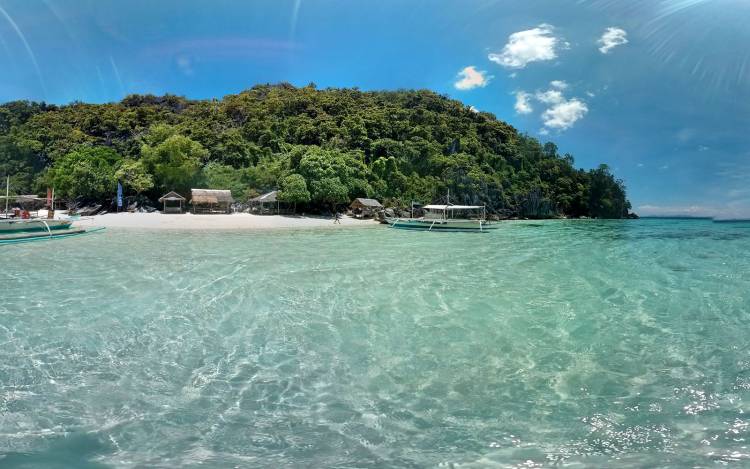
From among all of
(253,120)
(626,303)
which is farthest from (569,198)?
(626,303)

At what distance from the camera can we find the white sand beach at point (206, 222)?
31.6 metres

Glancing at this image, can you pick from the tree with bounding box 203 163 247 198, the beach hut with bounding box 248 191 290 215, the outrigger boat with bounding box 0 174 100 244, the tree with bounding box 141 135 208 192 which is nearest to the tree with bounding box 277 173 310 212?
the beach hut with bounding box 248 191 290 215

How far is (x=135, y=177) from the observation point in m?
43.1

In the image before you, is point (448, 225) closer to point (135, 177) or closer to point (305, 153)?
point (305, 153)

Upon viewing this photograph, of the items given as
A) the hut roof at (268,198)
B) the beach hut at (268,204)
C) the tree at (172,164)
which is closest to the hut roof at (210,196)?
the beach hut at (268,204)

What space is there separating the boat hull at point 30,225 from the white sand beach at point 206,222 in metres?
5.55

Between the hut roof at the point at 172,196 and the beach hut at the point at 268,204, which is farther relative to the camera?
the beach hut at the point at 268,204

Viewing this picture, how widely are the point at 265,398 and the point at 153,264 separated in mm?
10797

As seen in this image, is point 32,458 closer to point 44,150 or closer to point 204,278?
point 204,278

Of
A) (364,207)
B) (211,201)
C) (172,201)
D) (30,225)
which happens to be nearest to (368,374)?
(30,225)

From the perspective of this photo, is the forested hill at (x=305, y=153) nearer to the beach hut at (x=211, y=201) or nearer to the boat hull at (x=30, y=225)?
the beach hut at (x=211, y=201)

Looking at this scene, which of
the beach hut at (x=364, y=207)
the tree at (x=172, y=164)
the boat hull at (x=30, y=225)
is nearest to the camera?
the boat hull at (x=30, y=225)

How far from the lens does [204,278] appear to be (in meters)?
10.9

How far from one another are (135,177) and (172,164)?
383 centimetres
